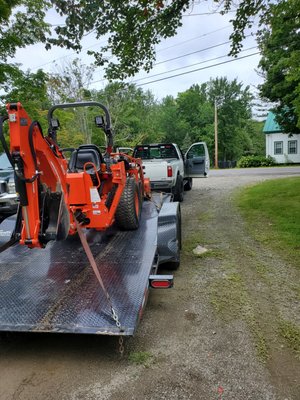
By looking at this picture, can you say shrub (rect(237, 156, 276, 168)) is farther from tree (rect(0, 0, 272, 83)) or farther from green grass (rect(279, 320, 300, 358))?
green grass (rect(279, 320, 300, 358))

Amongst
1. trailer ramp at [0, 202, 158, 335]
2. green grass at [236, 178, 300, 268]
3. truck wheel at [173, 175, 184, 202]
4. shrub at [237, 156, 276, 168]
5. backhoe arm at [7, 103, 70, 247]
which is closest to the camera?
trailer ramp at [0, 202, 158, 335]

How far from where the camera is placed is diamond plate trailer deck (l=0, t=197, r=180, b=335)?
2.93m

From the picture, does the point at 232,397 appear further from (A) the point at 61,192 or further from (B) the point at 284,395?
(A) the point at 61,192

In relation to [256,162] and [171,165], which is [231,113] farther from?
[171,165]

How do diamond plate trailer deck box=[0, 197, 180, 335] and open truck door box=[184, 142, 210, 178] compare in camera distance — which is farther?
open truck door box=[184, 142, 210, 178]

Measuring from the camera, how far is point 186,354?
300 cm

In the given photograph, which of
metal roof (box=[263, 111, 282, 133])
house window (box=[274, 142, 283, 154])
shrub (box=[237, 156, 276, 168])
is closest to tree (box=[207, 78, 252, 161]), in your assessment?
metal roof (box=[263, 111, 282, 133])

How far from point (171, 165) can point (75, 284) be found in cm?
667

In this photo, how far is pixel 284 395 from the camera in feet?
8.24

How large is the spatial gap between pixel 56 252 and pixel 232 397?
2964mm

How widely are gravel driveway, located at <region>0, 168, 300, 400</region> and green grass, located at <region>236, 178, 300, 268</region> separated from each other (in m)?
1.49

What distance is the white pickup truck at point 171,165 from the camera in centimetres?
990

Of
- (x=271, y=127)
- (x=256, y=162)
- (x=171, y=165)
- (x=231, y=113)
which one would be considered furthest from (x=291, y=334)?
(x=231, y=113)

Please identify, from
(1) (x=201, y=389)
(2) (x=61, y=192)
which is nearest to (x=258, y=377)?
(1) (x=201, y=389)
